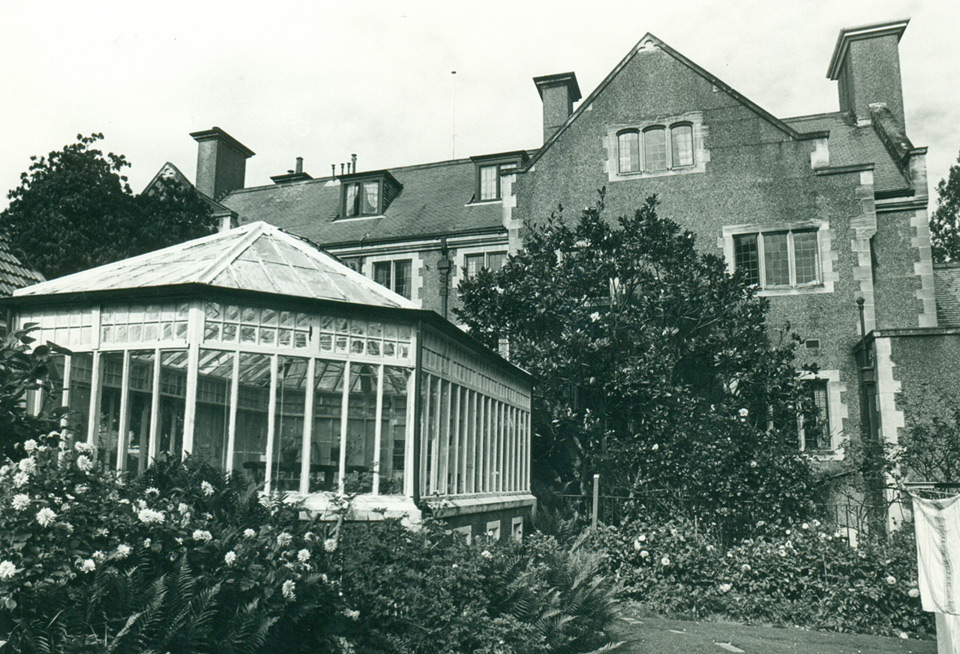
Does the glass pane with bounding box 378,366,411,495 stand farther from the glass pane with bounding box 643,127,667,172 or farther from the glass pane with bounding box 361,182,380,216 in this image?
the glass pane with bounding box 361,182,380,216

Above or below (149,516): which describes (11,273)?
above

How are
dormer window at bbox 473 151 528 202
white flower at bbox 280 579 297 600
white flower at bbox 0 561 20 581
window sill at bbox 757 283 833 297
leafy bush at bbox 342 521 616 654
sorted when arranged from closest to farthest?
white flower at bbox 0 561 20 581 → white flower at bbox 280 579 297 600 → leafy bush at bbox 342 521 616 654 → window sill at bbox 757 283 833 297 → dormer window at bbox 473 151 528 202

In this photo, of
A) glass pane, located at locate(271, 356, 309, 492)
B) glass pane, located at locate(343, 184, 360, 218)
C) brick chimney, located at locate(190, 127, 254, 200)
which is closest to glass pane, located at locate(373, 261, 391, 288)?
glass pane, located at locate(343, 184, 360, 218)

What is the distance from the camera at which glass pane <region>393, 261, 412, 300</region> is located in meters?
24.9

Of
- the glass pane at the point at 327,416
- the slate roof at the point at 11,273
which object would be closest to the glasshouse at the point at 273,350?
the slate roof at the point at 11,273

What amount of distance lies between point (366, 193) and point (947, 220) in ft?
88.8

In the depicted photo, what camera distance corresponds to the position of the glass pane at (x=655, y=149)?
20.6m

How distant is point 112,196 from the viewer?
21609 mm

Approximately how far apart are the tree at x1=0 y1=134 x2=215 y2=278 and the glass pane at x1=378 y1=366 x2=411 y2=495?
8.89 metres

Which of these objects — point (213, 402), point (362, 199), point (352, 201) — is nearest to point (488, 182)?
point (362, 199)

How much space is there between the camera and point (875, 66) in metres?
24.8

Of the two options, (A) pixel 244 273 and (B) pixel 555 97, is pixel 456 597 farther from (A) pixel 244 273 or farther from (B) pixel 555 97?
(B) pixel 555 97

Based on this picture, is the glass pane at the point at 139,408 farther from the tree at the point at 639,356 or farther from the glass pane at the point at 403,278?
the glass pane at the point at 403,278

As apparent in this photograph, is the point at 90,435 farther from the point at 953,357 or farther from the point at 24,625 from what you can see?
the point at 953,357
